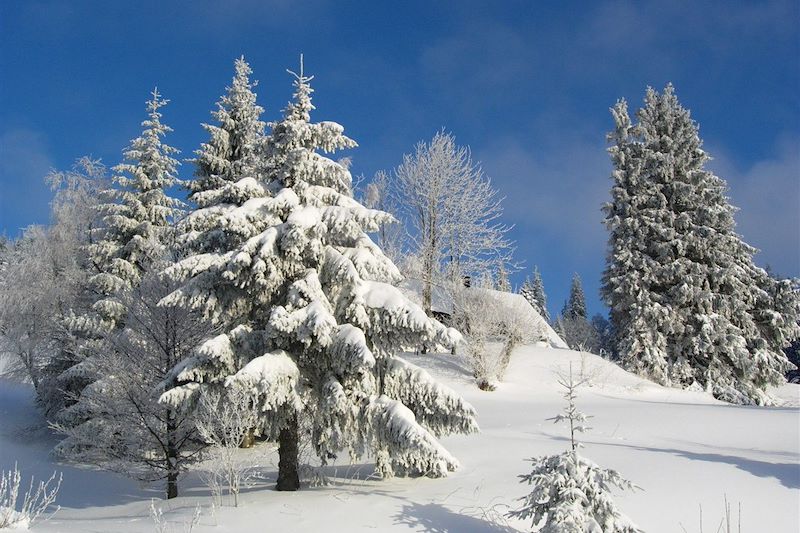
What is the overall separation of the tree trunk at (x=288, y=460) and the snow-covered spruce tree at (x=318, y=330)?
0.07 feet

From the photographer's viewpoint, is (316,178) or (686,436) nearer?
(316,178)

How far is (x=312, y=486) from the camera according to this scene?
10.4m

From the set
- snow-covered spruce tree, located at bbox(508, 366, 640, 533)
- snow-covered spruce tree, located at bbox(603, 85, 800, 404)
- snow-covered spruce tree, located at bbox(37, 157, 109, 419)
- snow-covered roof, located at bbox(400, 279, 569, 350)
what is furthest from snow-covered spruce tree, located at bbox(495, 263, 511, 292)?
snow-covered spruce tree, located at bbox(508, 366, 640, 533)

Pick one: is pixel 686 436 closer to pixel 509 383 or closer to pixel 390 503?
pixel 390 503

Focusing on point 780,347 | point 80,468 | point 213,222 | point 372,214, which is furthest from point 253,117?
point 780,347

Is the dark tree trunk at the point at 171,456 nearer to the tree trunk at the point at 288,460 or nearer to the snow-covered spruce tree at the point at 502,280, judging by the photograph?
the tree trunk at the point at 288,460

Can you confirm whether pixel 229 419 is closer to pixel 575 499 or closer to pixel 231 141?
pixel 575 499

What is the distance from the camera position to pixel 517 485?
9266mm

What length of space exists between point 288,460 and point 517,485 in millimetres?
4295

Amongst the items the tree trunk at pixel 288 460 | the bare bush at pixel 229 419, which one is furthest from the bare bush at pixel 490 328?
the bare bush at pixel 229 419

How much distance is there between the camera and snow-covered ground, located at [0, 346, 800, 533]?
303 inches

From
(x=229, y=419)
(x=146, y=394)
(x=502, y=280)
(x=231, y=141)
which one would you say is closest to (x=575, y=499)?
(x=229, y=419)

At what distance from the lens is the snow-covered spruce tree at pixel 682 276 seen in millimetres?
25750

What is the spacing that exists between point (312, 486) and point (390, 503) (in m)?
2.43
